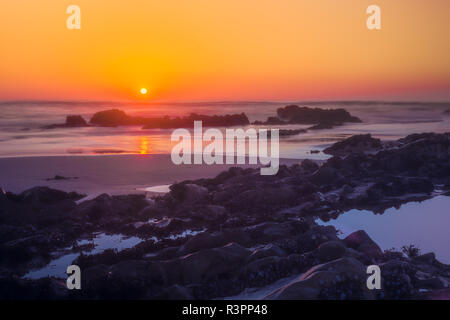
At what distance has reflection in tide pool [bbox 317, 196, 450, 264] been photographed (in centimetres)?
866

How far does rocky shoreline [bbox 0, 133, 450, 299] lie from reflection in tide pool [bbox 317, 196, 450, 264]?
1.21ft

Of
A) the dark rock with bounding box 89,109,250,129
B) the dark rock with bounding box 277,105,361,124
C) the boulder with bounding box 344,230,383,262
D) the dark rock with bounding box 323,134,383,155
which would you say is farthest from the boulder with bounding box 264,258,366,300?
the dark rock with bounding box 277,105,361,124

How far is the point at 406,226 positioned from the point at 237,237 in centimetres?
360

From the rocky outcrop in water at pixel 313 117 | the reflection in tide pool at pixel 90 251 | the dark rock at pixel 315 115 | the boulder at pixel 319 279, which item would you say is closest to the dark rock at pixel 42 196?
the reflection in tide pool at pixel 90 251

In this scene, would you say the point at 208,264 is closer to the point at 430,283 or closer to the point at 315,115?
the point at 430,283

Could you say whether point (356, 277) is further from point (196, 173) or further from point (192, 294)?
point (196, 173)

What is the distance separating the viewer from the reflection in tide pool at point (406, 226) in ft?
28.4

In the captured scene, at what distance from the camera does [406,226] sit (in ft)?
31.8

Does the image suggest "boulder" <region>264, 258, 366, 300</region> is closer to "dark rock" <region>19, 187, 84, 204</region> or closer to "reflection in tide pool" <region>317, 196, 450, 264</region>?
"reflection in tide pool" <region>317, 196, 450, 264</region>

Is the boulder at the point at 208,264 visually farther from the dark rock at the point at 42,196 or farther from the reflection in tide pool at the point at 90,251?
the dark rock at the point at 42,196

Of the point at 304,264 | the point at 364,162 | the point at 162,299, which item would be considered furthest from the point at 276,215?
the point at 364,162

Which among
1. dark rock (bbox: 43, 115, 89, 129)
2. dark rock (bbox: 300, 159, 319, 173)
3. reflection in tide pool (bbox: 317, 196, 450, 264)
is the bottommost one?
reflection in tide pool (bbox: 317, 196, 450, 264)

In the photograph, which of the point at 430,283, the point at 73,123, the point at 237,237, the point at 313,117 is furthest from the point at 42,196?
the point at 313,117

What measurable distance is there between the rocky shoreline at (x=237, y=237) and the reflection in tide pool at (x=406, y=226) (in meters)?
0.37
